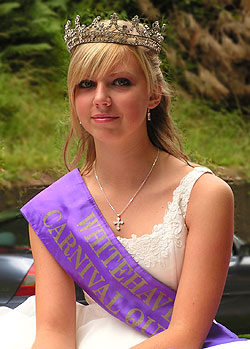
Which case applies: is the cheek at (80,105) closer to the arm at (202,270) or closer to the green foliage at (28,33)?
the arm at (202,270)

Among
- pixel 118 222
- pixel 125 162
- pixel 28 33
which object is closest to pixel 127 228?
pixel 118 222

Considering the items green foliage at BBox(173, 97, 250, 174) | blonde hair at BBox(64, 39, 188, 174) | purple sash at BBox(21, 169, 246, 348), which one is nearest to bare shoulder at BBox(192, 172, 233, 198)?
blonde hair at BBox(64, 39, 188, 174)

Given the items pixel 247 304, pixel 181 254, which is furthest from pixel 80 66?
pixel 247 304

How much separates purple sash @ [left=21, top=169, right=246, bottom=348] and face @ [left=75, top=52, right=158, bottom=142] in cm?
25

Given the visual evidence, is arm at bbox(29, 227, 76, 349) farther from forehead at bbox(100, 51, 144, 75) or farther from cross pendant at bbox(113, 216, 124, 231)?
forehead at bbox(100, 51, 144, 75)

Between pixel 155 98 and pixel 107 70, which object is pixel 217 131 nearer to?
pixel 155 98

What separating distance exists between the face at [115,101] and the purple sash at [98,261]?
0.25 metres

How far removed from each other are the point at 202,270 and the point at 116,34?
69 cm

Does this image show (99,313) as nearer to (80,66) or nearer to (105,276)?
(105,276)

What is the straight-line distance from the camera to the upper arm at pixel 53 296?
1.73 meters

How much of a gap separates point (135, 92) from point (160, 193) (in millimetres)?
306

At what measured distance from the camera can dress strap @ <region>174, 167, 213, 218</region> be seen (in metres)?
1.71

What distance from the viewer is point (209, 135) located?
5.14 m

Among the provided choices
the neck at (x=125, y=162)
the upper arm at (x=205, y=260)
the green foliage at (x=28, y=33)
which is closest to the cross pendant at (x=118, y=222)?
the neck at (x=125, y=162)
